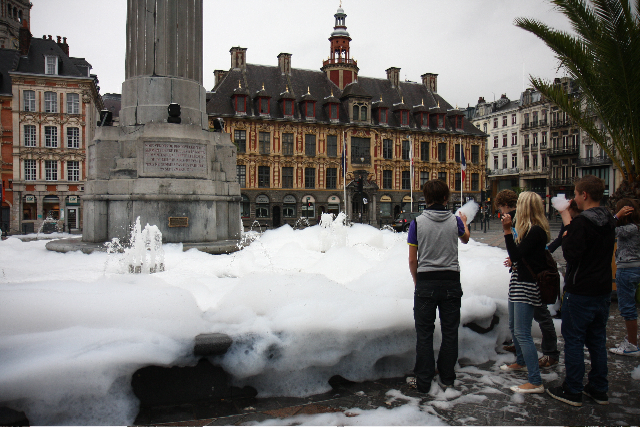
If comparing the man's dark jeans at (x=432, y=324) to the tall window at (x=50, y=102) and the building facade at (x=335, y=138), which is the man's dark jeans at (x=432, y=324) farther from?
the tall window at (x=50, y=102)

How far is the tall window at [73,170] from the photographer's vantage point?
41.9 m

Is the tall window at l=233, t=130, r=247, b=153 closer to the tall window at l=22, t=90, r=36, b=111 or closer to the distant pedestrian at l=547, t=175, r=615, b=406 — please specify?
the tall window at l=22, t=90, r=36, b=111

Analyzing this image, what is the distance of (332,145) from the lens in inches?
1903

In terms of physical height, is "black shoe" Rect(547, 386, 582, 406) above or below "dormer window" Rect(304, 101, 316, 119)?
below

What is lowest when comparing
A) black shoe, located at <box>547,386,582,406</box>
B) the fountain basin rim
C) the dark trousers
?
black shoe, located at <box>547,386,582,406</box>

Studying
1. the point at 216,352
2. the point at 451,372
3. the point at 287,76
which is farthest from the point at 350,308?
the point at 287,76

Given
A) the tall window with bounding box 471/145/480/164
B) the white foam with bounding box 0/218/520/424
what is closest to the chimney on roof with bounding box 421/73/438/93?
the tall window with bounding box 471/145/480/164

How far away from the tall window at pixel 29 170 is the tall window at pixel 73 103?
5562 mm

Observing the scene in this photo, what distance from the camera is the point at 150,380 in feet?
12.1

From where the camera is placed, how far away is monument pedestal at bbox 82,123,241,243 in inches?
→ 336

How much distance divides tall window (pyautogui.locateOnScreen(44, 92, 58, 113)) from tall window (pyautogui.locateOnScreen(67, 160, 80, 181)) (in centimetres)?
478

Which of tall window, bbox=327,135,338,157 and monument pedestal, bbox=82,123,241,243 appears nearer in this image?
monument pedestal, bbox=82,123,241,243

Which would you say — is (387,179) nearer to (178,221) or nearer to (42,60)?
(42,60)

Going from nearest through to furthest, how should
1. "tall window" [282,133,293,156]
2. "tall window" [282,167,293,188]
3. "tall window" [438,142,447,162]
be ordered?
"tall window" [282,133,293,156] → "tall window" [282,167,293,188] → "tall window" [438,142,447,162]
